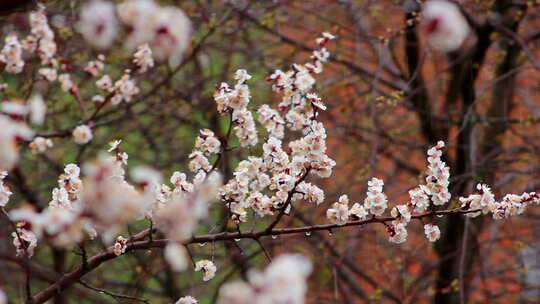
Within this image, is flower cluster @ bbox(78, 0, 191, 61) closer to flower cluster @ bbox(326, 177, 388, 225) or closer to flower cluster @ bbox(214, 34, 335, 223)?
flower cluster @ bbox(214, 34, 335, 223)

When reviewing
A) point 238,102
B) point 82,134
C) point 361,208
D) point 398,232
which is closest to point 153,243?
point 238,102

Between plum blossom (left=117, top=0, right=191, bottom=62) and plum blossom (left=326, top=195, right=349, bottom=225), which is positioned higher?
plum blossom (left=326, top=195, right=349, bottom=225)

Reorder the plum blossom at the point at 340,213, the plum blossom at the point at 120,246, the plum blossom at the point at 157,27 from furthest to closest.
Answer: the plum blossom at the point at 340,213 < the plum blossom at the point at 120,246 < the plum blossom at the point at 157,27

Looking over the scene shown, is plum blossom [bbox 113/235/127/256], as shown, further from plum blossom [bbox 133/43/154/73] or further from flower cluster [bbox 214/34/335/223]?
plum blossom [bbox 133/43/154/73]

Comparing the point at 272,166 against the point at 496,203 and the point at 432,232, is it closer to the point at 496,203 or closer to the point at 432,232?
the point at 432,232

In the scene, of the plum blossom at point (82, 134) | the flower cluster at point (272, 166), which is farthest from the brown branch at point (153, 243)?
the plum blossom at point (82, 134)

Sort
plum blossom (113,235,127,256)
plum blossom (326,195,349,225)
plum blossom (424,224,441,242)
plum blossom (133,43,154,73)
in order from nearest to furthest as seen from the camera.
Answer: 1. plum blossom (113,235,127,256)
2. plum blossom (326,195,349,225)
3. plum blossom (424,224,441,242)
4. plum blossom (133,43,154,73)

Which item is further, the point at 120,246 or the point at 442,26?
the point at 120,246

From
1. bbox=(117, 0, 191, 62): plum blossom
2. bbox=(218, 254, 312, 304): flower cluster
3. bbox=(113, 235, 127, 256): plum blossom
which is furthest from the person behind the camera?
bbox=(113, 235, 127, 256): plum blossom

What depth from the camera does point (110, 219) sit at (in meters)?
1.60

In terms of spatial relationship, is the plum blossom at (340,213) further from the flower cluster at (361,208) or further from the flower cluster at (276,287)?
the flower cluster at (276,287)

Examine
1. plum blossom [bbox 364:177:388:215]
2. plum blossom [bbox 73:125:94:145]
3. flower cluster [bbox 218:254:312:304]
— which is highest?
plum blossom [bbox 73:125:94:145]

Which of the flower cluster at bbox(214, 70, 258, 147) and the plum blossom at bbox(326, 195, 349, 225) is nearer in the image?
the plum blossom at bbox(326, 195, 349, 225)

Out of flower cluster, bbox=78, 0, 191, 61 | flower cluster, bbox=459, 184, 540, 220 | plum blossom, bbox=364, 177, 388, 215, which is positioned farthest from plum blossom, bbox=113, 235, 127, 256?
flower cluster, bbox=459, 184, 540, 220
